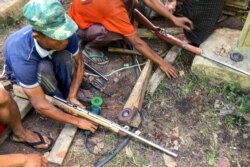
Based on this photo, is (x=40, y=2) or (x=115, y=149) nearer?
(x=40, y=2)

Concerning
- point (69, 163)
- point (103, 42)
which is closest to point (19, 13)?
point (103, 42)

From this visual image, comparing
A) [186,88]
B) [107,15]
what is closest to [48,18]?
[107,15]

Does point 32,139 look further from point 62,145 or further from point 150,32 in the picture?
point 150,32

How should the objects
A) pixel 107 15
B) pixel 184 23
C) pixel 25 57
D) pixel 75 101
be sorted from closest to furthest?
pixel 25 57 < pixel 75 101 < pixel 107 15 < pixel 184 23

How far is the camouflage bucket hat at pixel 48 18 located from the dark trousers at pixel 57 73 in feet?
1.46

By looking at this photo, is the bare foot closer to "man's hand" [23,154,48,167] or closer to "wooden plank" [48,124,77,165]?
"wooden plank" [48,124,77,165]

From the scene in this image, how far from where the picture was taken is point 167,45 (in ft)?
14.3

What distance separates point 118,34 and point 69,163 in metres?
1.44

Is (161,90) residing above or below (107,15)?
below

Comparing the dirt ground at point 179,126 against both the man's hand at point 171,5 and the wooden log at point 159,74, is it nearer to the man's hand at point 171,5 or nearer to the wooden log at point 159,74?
the wooden log at point 159,74

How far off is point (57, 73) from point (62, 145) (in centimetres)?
69

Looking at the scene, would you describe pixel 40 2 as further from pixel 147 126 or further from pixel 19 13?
pixel 19 13

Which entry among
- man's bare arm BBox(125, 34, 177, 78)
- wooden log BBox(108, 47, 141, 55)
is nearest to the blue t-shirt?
man's bare arm BBox(125, 34, 177, 78)

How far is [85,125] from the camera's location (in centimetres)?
331
